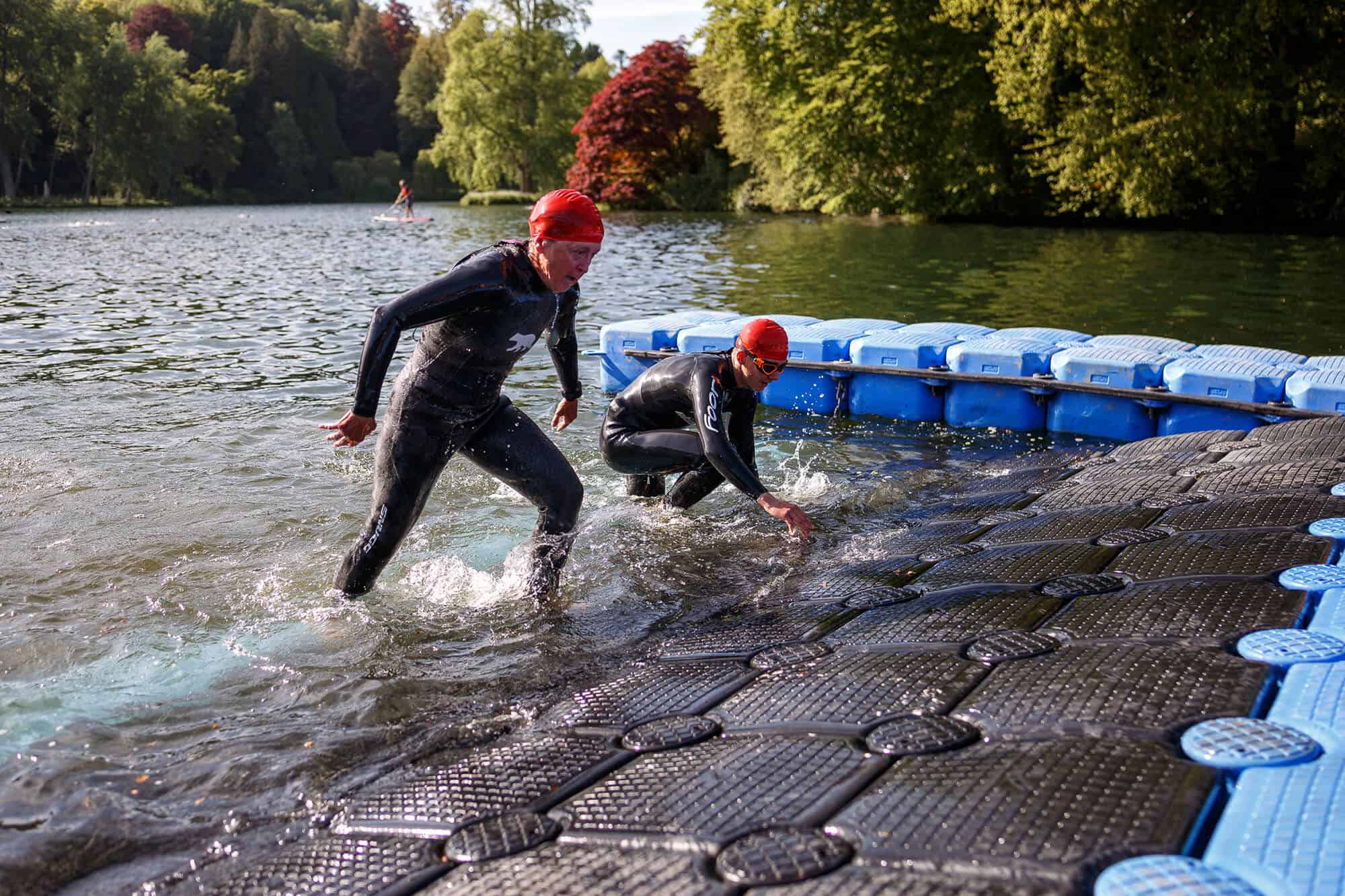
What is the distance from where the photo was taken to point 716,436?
6070 mm

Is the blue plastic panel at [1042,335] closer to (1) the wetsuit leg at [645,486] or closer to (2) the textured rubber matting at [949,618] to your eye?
(1) the wetsuit leg at [645,486]

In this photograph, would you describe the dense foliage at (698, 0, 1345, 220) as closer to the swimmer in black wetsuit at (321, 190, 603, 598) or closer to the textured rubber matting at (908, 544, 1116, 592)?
the textured rubber matting at (908, 544, 1116, 592)

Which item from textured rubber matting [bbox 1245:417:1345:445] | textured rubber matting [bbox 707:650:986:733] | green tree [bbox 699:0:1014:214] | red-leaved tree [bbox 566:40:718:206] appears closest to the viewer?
textured rubber matting [bbox 707:650:986:733]

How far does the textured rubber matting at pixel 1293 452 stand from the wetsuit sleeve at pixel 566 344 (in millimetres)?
4485

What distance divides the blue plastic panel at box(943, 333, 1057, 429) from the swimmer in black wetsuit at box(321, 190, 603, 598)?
5304 mm

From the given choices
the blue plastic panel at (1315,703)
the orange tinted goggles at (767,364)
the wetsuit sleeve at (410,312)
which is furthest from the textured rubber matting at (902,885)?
the orange tinted goggles at (767,364)

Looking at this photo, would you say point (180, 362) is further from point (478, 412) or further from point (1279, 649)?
point (1279, 649)

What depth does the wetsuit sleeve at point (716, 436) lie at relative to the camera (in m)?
5.91

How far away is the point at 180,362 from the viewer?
1380cm

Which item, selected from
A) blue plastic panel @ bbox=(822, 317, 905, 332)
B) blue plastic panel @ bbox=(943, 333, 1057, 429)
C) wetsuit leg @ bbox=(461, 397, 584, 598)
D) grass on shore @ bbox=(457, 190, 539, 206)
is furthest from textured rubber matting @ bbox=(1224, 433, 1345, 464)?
grass on shore @ bbox=(457, 190, 539, 206)

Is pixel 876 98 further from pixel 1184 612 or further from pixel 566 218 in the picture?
pixel 1184 612

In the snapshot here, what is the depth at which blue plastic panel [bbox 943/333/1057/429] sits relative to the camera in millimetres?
9898

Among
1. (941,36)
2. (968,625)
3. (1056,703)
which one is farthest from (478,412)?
(941,36)

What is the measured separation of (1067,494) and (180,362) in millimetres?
11325
